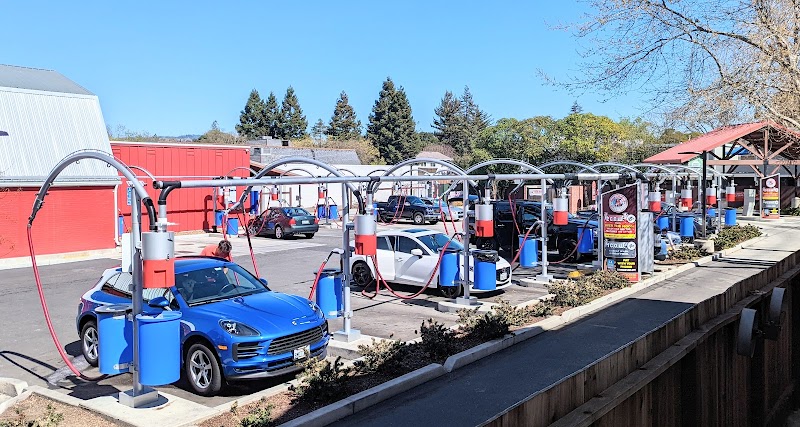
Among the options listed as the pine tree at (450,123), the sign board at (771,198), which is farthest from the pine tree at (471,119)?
the sign board at (771,198)

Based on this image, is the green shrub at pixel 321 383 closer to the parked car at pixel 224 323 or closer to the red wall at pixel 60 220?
the parked car at pixel 224 323

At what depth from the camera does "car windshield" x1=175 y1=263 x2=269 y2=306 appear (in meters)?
10.1

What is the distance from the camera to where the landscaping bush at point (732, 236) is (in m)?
25.8

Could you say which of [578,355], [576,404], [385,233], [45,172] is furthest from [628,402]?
[45,172]

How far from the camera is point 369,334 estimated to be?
13.1 m

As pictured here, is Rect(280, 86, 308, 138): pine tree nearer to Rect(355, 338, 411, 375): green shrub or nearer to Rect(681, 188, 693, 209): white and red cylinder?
Rect(681, 188, 693, 209): white and red cylinder

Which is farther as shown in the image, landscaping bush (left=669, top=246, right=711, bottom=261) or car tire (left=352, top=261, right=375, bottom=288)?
landscaping bush (left=669, top=246, right=711, bottom=261)

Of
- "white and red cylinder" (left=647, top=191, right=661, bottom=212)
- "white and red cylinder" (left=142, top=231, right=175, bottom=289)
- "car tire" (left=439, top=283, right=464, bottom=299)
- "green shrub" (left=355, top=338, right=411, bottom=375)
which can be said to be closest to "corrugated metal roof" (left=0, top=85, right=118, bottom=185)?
"car tire" (left=439, top=283, right=464, bottom=299)

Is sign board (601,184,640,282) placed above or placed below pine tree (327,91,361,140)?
below

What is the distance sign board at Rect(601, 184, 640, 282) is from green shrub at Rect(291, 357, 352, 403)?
11.7 metres

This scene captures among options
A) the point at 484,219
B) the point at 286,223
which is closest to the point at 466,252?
the point at 484,219

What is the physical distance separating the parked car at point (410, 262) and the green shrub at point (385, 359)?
6.16 m

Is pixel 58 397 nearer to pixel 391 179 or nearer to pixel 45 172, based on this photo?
pixel 391 179

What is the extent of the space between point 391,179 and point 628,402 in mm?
7656
